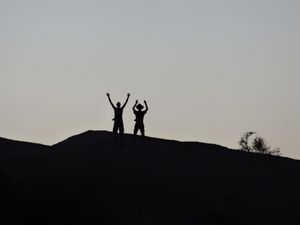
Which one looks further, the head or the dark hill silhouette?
the head

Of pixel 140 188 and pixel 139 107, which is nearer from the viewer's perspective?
pixel 140 188

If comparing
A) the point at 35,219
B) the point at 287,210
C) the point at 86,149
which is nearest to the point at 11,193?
the point at 35,219

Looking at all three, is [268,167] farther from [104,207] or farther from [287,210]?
[104,207]

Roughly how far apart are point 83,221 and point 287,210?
682cm

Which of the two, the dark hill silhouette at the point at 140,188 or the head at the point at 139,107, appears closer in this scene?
the dark hill silhouette at the point at 140,188

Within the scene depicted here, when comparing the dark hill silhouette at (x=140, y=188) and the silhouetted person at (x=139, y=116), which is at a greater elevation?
the silhouetted person at (x=139, y=116)

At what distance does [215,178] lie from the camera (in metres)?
26.0

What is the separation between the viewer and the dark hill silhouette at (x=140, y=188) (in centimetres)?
2094

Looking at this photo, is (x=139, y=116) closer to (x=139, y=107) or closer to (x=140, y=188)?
(x=139, y=107)

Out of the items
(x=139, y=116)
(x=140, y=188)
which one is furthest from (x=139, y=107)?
(x=140, y=188)

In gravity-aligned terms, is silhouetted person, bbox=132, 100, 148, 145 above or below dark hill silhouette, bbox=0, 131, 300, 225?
above

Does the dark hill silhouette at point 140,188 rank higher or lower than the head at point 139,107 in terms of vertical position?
lower

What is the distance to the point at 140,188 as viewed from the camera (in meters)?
24.6

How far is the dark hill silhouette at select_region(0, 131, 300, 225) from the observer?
68.7ft
